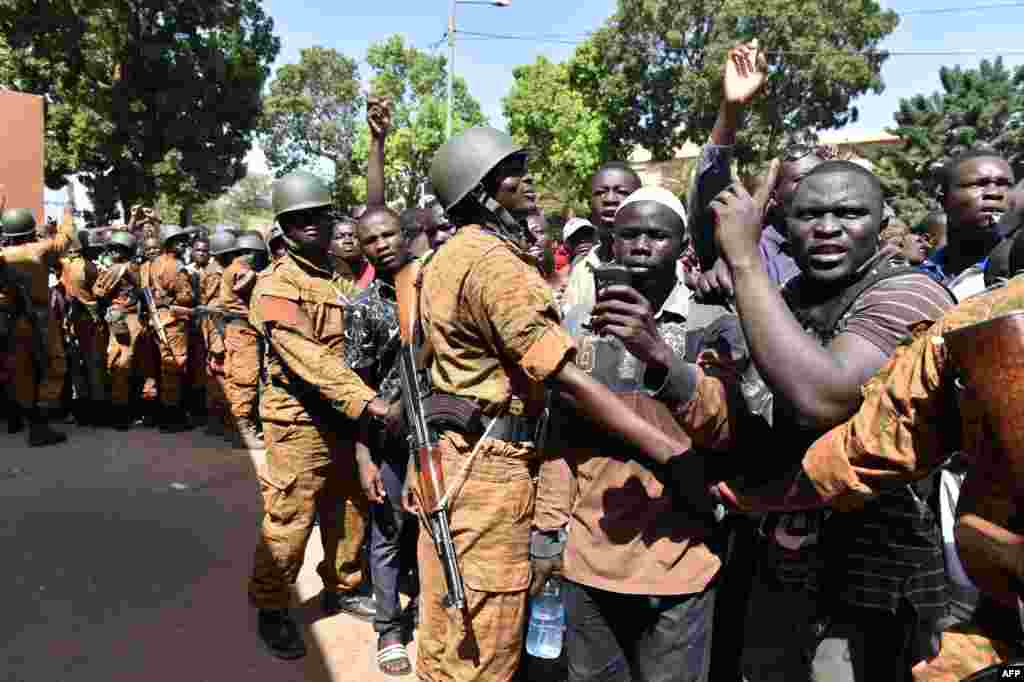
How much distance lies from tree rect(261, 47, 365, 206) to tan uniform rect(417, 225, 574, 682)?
128ft

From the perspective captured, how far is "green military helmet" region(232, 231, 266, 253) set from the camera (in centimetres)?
777

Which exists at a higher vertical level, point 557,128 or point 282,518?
point 557,128

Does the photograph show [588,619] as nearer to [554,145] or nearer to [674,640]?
[674,640]

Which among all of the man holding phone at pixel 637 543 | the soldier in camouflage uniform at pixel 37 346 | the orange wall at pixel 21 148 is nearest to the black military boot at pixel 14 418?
the soldier in camouflage uniform at pixel 37 346

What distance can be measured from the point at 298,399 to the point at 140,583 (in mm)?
1720

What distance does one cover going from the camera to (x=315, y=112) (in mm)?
40406

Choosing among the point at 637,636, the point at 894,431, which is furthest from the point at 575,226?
the point at 894,431

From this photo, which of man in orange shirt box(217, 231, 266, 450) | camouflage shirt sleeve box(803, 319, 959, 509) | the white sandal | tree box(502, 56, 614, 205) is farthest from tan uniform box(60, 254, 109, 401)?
tree box(502, 56, 614, 205)

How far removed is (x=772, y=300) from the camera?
1.51 metres

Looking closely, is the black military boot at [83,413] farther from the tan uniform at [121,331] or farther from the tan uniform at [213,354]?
the tan uniform at [213,354]

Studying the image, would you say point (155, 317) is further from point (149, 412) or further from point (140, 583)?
point (140, 583)

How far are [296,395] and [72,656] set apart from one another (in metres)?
1.65

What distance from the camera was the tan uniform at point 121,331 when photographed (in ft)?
25.7

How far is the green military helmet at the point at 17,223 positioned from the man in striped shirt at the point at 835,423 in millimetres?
7631
